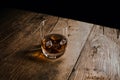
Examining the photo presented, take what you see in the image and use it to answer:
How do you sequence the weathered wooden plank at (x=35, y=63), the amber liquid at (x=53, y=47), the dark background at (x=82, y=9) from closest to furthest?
1. the weathered wooden plank at (x=35, y=63)
2. the amber liquid at (x=53, y=47)
3. the dark background at (x=82, y=9)

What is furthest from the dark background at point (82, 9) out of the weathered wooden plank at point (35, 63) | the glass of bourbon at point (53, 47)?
the glass of bourbon at point (53, 47)

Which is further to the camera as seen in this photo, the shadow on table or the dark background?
the dark background

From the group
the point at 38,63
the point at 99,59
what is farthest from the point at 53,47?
the point at 99,59

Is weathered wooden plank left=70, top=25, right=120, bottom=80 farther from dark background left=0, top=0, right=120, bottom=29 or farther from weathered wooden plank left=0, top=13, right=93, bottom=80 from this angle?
dark background left=0, top=0, right=120, bottom=29

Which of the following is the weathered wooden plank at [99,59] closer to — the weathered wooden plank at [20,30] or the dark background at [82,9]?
the weathered wooden plank at [20,30]

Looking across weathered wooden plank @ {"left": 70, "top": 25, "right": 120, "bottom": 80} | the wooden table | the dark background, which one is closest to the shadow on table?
the wooden table

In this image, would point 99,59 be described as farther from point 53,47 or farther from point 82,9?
point 82,9
